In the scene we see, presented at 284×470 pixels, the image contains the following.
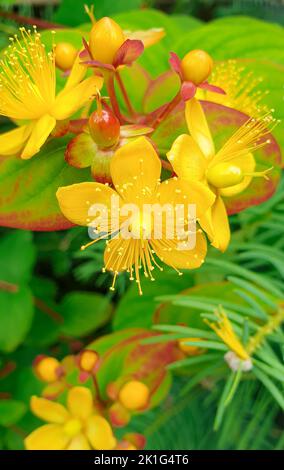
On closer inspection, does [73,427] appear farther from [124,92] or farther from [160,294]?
[124,92]

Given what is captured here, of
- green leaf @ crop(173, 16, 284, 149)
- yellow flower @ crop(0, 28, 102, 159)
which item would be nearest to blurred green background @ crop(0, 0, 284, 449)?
green leaf @ crop(173, 16, 284, 149)

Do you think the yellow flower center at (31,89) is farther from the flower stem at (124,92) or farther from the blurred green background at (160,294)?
the blurred green background at (160,294)

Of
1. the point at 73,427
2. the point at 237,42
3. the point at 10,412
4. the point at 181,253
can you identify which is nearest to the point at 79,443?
the point at 73,427

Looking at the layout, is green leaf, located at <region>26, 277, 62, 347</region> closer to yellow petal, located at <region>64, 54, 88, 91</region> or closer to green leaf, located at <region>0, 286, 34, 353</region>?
green leaf, located at <region>0, 286, 34, 353</region>

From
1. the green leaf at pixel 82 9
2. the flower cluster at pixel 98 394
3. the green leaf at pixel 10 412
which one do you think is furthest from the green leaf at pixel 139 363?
the green leaf at pixel 82 9

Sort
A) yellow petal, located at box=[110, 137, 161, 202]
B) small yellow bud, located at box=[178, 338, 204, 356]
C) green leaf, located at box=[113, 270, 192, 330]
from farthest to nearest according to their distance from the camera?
1. green leaf, located at box=[113, 270, 192, 330]
2. small yellow bud, located at box=[178, 338, 204, 356]
3. yellow petal, located at box=[110, 137, 161, 202]

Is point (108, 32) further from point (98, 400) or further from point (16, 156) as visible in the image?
point (98, 400)
